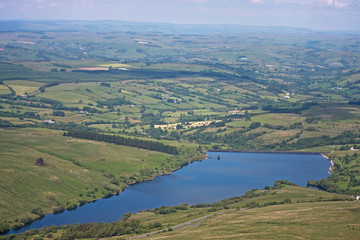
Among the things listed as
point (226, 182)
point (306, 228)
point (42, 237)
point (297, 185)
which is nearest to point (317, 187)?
point (297, 185)

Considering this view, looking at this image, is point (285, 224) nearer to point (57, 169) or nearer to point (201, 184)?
point (201, 184)

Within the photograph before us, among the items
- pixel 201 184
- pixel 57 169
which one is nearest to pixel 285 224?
pixel 201 184

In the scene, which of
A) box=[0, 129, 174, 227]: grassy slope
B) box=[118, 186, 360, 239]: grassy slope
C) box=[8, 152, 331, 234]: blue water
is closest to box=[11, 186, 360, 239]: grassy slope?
box=[118, 186, 360, 239]: grassy slope

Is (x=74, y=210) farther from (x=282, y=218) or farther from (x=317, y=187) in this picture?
(x=317, y=187)

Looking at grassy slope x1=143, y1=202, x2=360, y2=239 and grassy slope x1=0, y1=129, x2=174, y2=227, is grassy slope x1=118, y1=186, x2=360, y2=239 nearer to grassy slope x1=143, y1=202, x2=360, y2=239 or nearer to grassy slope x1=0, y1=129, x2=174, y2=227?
grassy slope x1=143, y1=202, x2=360, y2=239

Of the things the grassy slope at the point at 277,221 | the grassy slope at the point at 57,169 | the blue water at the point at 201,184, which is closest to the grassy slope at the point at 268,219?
the grassy slope at the point at 277,221

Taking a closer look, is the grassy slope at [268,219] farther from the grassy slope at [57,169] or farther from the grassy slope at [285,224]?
the grassy slope at [57,169]
